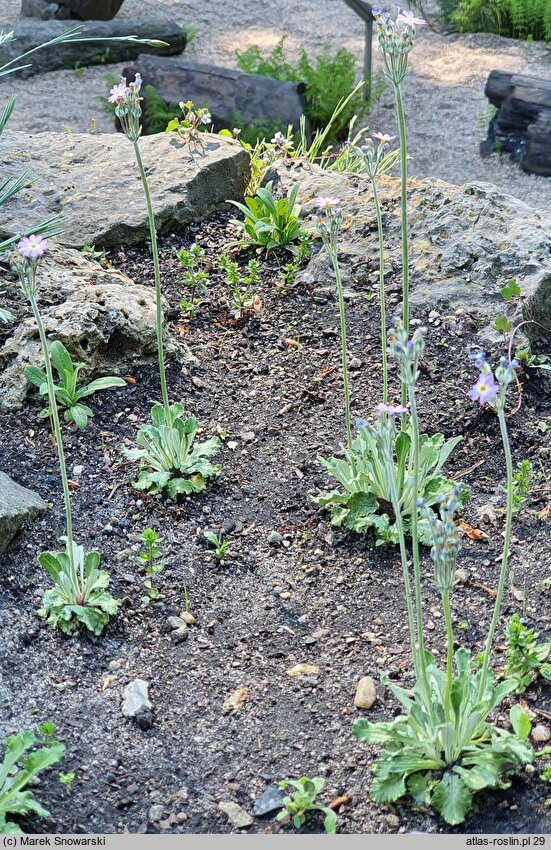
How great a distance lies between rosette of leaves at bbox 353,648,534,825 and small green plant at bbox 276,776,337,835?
0.13m

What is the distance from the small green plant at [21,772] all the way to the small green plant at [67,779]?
4 centimetres

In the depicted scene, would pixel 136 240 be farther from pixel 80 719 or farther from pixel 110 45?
pixel 110 45

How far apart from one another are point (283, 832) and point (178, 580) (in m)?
0.99

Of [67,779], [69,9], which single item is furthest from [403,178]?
[69,9]

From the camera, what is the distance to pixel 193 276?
4.61 meters

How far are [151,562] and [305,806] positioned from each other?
3.53 feet

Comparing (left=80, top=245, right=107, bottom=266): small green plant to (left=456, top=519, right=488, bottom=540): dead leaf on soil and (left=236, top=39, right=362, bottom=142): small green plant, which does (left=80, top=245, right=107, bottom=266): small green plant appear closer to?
(left=456, top=519, right=488, bottom=540): dead leaf on soil

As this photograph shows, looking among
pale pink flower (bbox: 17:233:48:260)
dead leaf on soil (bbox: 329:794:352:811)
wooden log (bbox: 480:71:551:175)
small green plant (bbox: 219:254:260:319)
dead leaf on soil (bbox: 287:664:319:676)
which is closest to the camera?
dead leaf on soil (bbox: 329:794:352:811)

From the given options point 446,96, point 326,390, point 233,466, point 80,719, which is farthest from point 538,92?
point 80,719

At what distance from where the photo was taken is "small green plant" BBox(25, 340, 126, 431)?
140 inches

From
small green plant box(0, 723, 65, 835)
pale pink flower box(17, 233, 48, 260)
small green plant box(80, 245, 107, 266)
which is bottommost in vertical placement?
small green plant box(0, 723, 65, 835)

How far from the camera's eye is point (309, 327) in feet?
14.1

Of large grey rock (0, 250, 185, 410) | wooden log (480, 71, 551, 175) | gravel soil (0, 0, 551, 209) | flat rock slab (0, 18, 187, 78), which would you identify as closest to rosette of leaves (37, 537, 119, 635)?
large grey rock (0, 250, 185, 410)

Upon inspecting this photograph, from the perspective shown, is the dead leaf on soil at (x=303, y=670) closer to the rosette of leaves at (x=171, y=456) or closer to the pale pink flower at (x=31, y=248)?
the rosette of leaves at (x=171, y=456)
